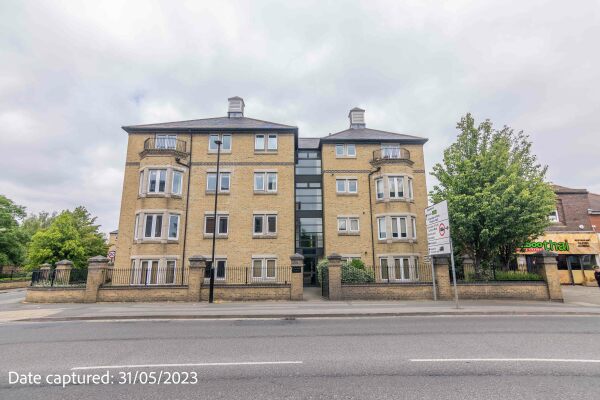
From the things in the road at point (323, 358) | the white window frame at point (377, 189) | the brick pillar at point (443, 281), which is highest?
the white window frame at point (377, 189)

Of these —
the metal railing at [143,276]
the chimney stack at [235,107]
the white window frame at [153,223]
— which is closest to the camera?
the metal railing at [143,276]

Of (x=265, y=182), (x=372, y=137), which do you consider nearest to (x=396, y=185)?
(x=372, y=137)

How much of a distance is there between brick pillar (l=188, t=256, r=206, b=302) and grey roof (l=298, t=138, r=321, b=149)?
15.7 metres

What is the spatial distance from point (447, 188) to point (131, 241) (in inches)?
889

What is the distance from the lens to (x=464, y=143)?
19953 millimetres

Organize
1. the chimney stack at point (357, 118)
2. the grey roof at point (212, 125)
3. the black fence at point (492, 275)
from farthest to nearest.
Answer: the chimney stack at point (357, 118) < the grey roof at point (212, 125) < the black fence at point (492, 275)

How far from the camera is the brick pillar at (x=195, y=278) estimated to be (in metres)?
16.5

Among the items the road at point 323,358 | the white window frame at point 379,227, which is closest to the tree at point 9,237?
the road at point 323,358

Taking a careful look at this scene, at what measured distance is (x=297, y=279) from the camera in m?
16.9

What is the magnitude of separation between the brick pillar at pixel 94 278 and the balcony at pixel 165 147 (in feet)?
30.0

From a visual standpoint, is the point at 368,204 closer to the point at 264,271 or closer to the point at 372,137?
the point at 372,137

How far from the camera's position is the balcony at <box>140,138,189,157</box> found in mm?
22719

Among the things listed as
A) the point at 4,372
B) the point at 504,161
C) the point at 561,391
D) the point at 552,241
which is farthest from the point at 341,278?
the point at 552,241

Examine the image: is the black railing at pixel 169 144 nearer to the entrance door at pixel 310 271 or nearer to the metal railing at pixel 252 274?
the metal railing at pixel 252 274
